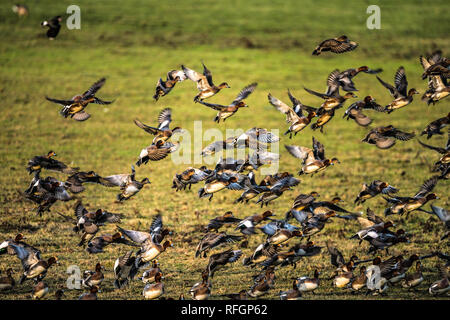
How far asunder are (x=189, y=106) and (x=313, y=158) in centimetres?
1724

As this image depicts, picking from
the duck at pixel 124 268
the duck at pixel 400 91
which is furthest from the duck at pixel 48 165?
the duck at pixel 400 91

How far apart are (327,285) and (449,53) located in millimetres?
28402

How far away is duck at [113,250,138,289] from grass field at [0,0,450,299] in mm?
265

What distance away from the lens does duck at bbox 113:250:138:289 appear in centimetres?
1133

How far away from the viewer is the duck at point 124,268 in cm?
1133

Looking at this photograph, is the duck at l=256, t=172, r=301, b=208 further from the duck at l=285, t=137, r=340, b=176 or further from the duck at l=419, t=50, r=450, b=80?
the duck at l=419, t=50, r=450, b=80

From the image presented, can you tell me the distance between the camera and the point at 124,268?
11.4 meters

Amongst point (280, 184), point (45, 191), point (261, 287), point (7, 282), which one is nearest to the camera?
point (261, 287)

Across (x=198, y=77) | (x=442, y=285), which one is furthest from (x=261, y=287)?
(x=198, y=77)

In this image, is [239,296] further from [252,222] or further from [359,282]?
[359,282]

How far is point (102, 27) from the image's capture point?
40969 mm

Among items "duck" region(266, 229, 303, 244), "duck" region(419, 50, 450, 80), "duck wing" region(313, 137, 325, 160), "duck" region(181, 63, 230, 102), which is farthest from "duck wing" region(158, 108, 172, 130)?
"duck" region(419, 50, 450, 80)

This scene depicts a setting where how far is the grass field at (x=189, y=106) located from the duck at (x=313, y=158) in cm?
201

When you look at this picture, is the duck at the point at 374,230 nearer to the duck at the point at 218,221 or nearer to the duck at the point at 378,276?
the duck at the point at 378,276
